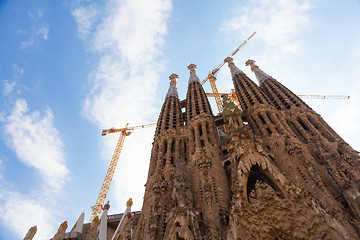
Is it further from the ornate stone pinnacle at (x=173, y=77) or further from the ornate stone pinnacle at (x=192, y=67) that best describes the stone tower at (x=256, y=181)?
the ornate stone pinnacle at (x=192, y=67)

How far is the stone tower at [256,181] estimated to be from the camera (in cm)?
1405

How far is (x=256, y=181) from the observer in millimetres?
17953

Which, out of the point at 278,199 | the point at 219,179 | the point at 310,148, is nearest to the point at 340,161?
the point at 310,148

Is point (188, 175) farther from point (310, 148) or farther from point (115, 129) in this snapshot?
point (115, 129)

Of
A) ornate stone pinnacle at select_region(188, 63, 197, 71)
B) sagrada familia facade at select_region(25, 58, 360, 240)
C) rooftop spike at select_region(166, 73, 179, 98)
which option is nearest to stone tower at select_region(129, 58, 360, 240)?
sagrada familia facade at select_region(25, 58, 360, 240)

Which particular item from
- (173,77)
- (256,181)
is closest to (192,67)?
(173,77)

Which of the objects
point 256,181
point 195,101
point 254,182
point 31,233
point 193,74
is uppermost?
point 193,74

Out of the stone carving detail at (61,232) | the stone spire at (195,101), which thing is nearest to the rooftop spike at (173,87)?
the stone spire at (195,101)

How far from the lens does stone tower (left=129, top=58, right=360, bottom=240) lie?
553 inches

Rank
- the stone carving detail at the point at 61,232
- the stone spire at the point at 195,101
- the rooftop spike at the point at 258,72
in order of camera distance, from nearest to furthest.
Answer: the stone carving detail at the point at 61,232 → the stone spire at the point at 195,101 → the rooftop spike at the point at 258,72

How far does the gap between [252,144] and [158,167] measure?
8564mm

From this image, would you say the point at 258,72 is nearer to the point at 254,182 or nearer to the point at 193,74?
the point at 193,74

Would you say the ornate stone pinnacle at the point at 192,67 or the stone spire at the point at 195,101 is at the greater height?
the ornate stone pinnacle at the point at 192,67

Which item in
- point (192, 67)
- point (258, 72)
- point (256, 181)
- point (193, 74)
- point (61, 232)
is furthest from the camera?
point (192, 67)
